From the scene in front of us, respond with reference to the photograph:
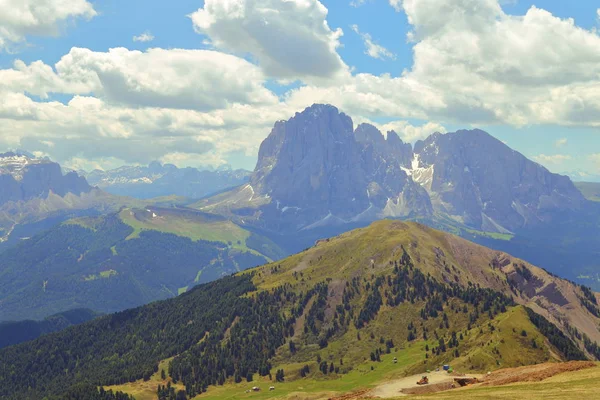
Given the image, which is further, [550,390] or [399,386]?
[399,386]

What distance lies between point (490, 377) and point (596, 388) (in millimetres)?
51866

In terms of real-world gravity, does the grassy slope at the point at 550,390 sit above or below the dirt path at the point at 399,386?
above

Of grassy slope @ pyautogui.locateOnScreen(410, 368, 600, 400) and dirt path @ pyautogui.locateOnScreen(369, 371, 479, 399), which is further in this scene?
dirt path @ pyautogui.locateOnScreen(369, 371, 479, 399)

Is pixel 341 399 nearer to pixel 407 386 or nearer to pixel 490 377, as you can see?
pixel 407 386

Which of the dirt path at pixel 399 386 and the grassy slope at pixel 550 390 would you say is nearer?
the grassy slope at pixel 550 390

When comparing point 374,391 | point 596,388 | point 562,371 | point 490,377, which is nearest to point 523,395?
point 596,388

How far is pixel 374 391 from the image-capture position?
175125mm

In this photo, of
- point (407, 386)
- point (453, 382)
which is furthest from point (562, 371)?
point (407, 386)

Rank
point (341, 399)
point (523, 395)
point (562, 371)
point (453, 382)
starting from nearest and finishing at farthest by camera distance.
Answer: point (523, 395) < point (562, 371) < point (341, 399) < point (453, 382)

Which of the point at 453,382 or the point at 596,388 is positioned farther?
the point at 453,382

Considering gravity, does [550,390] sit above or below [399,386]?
above

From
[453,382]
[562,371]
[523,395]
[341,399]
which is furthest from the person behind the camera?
[453,382]

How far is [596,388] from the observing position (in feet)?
380

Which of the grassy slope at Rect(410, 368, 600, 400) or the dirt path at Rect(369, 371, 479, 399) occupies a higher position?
the grassy slope at Rect(410, 368, 600, 400)
